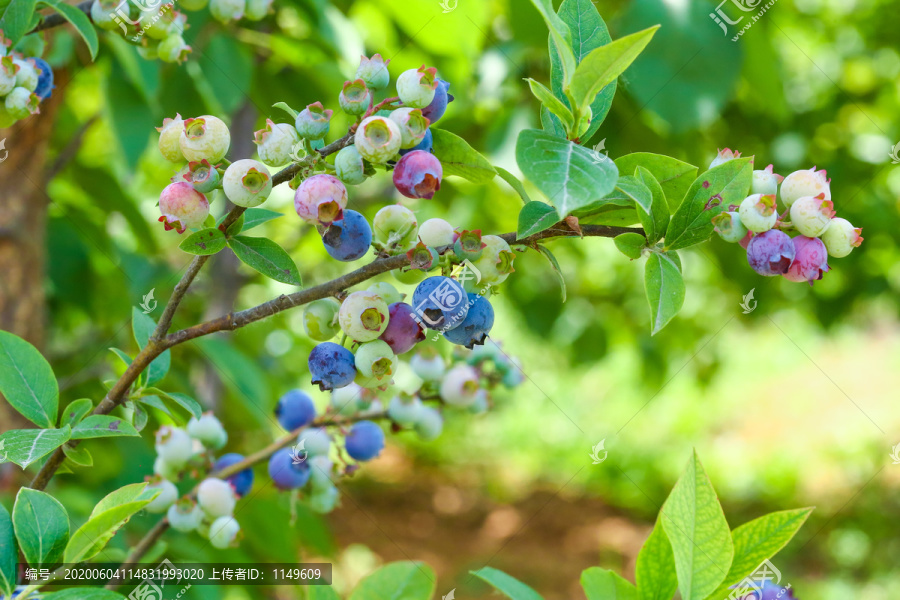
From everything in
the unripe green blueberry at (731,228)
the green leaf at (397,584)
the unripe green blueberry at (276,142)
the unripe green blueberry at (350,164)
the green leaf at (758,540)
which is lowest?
the green leaf at (397,584)

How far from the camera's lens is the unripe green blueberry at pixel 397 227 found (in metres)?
0.42

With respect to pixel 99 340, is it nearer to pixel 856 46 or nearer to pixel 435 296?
pixel 435 296

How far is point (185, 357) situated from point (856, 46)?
2.47 metres

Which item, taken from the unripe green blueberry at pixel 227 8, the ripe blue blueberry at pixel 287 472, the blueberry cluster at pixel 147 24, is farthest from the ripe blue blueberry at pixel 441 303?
the unripe green blueberry at pixel 227 8

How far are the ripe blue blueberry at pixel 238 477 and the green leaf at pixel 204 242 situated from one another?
334 millimetres

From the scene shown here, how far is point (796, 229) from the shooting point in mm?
435

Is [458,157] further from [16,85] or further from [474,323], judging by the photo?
[16,85]

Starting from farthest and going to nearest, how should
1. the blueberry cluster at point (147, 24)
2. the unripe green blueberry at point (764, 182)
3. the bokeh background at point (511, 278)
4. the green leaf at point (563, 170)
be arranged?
the bokeh background at point (511, 278) → the blueberry cluster at point (147, 24) → the unripe green blueberry at point (764, 182) → the green leaf at point (563, 170)

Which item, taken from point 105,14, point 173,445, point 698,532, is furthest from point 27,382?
point 698,532

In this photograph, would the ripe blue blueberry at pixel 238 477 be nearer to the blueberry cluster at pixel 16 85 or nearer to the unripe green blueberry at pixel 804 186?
the blueberry cluster at pixel 16 85

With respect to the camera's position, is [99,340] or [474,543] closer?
[99,340]

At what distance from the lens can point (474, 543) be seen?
405 cm

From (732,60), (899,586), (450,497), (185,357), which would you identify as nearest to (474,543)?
(450,497)

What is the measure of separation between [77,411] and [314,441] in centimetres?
23
